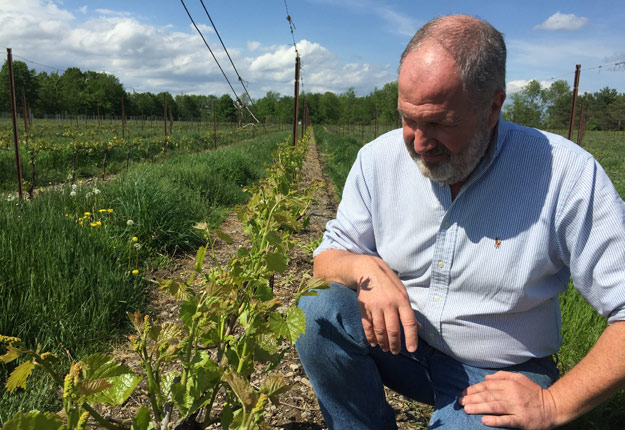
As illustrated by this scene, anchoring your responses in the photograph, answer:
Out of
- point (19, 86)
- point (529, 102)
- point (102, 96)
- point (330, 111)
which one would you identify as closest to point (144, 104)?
point (102, 96)

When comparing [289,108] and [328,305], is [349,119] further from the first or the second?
[328,305]

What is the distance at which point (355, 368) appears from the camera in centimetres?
156

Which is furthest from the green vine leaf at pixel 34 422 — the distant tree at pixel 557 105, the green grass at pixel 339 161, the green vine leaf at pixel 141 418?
the distant tree at pixel 557 105

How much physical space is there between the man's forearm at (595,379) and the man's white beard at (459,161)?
0.63 metres

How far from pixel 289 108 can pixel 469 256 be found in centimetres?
9284

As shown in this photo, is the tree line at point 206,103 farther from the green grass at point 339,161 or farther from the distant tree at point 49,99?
the green grass at point 339,161

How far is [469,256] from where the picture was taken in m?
1.49

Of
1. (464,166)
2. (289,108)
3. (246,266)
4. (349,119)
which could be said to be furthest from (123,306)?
(289,108)

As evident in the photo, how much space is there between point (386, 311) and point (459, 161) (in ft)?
1.82

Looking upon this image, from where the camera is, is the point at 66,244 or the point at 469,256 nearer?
the point at 469,256

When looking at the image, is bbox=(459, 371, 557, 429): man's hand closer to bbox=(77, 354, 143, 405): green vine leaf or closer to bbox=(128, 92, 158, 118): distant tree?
bbox=(77, 354, 143, 405): green vine leaf

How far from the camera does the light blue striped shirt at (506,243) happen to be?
4.29ft

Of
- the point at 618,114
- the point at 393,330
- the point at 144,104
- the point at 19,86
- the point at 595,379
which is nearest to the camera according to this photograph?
the point at 595,379

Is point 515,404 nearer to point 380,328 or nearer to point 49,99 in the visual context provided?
point 380,328
